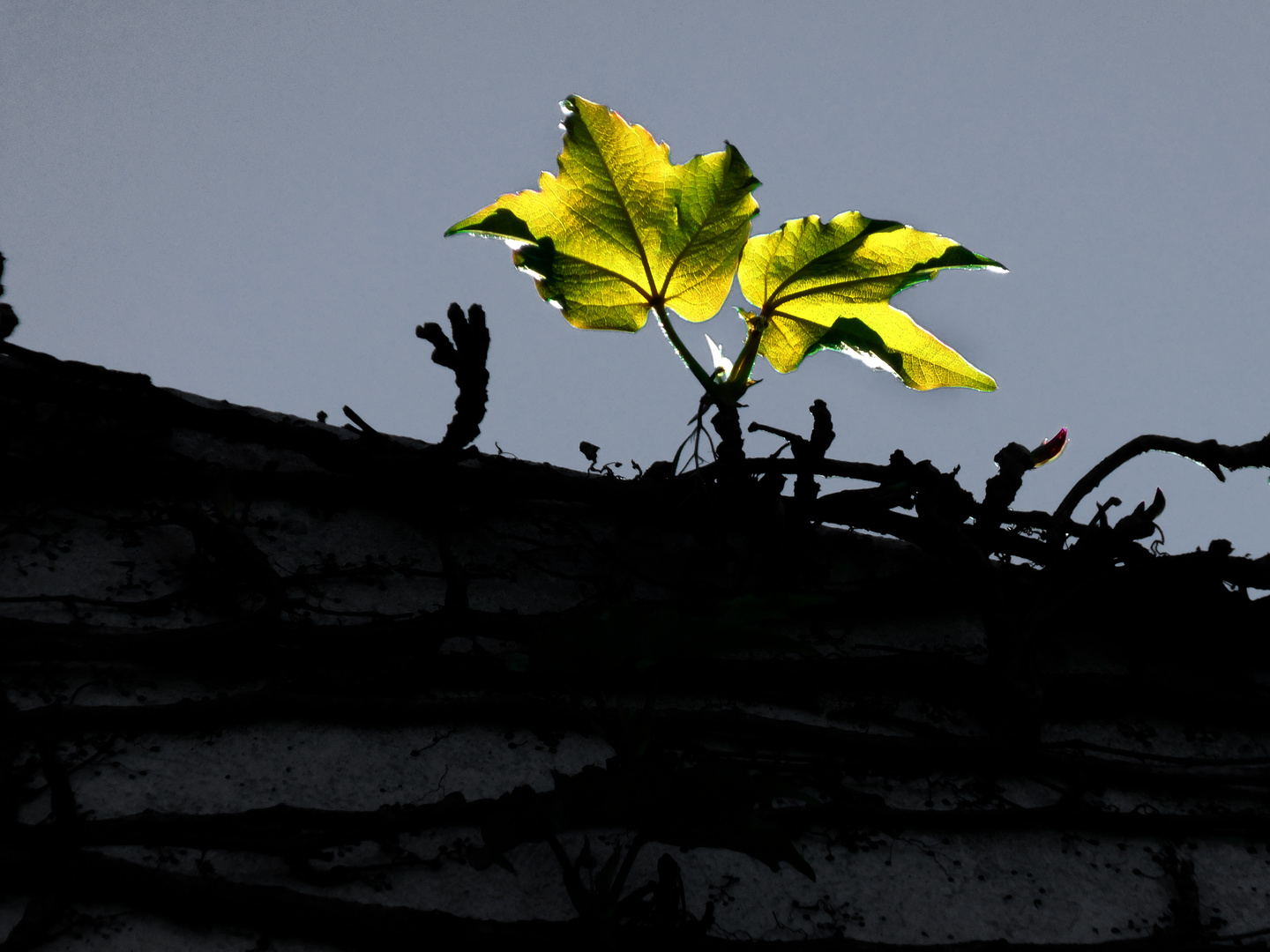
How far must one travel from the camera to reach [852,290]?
1354mm

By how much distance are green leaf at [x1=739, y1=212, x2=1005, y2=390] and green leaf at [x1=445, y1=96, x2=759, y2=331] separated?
75 mm

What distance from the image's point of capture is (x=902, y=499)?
1.37 meters

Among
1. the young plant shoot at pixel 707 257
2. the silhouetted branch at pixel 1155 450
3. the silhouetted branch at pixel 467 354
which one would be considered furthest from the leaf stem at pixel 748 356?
the silhouetted branch at pixel 1155 450

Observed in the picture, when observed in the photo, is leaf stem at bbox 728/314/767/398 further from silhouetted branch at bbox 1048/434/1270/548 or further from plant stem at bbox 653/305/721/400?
silhouetted branch at bbox 1048/434/1270/548

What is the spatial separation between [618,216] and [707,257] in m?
0.14

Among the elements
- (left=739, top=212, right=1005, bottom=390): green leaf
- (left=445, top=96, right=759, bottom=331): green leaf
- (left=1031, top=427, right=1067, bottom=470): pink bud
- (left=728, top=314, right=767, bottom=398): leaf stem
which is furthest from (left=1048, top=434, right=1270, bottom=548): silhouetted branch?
(left=445, top=96, right=759, bottom=331): green leaf

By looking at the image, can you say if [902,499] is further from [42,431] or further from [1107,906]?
[42,431]

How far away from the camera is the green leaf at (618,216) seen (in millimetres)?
1278

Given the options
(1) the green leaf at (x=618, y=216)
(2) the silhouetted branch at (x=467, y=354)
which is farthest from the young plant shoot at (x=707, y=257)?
(2) the silhouetted branch at (x=467, y=354)

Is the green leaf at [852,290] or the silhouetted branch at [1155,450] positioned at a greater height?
the green leaf at [852,290]

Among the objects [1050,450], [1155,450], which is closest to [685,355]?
[1050,450]

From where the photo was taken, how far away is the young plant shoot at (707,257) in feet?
4.21

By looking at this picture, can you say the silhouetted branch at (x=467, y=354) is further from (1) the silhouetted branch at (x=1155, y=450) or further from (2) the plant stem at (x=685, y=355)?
(1) the silhouetted branch at (x=1155, y=450)

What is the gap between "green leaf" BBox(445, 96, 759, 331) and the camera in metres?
1.28
